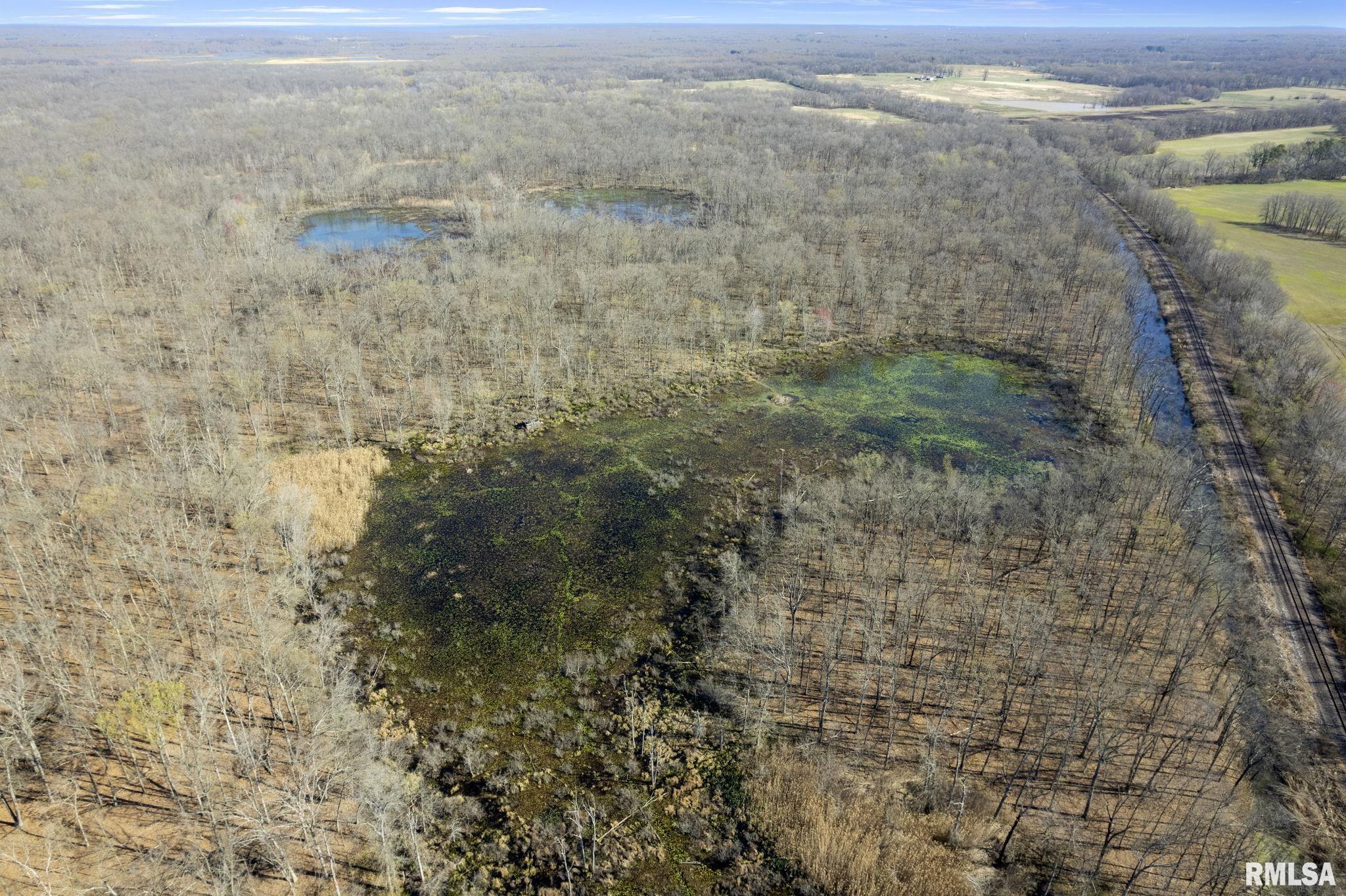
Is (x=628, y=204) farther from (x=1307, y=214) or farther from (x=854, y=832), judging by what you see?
(x=854, y=832)

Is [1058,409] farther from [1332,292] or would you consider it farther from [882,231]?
[1332,292]

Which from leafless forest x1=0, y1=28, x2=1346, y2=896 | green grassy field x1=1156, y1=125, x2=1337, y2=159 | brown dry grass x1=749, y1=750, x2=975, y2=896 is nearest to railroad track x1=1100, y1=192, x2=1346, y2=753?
leafless forest x1=0, y1=28, x2=1346, y2=896

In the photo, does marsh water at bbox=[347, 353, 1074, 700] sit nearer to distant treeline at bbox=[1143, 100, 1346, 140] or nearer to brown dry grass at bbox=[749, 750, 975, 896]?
brown dry grass at bbox=[749, 750, 975, 896]

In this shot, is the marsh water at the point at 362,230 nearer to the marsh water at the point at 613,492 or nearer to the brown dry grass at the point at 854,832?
the marsh water at the point at 613,492

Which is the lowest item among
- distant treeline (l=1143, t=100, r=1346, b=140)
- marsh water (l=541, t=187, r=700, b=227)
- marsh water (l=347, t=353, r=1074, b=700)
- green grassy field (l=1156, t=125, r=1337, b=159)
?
marsh water (l=347, t=353, r=1074, b=700)

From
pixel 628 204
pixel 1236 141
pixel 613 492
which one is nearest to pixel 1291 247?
pixel 1236 141

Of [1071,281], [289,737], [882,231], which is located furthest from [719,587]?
[882,231]

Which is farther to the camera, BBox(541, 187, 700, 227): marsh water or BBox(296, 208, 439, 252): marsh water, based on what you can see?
BBox(541, 187, 700, 227): marsh water
